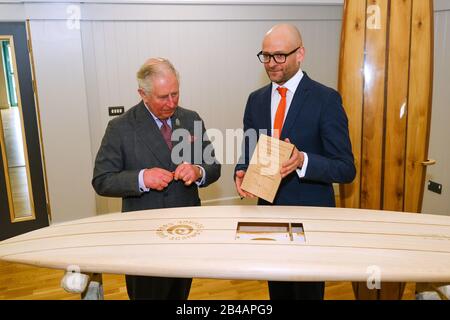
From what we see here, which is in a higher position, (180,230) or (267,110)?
(267,110)

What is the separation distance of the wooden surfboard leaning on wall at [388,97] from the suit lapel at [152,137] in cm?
135

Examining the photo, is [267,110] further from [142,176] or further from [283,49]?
[142,176]

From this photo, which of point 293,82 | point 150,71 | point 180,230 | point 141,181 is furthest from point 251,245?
point 150,71

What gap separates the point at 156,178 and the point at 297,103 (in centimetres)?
74

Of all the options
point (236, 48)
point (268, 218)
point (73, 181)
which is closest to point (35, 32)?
point (73, 181)

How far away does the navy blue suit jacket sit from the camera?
181 cm

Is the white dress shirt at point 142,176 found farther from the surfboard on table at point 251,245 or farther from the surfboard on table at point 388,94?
the surfboard on table at point 388,94

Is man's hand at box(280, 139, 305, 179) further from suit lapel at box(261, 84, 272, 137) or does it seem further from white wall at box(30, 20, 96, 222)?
white wall at box(30, 20, 96, 222)

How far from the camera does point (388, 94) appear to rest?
2.61 m

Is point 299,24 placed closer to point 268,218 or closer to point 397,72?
point 397,72

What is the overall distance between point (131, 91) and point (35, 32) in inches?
36.2

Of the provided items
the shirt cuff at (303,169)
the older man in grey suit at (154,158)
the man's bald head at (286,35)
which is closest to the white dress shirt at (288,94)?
the shirt cuff at (303,169)

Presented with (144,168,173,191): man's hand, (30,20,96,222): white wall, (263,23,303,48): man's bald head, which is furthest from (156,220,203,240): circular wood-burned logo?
(30,20,96,222): white wall

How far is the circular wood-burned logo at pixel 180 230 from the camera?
1694 millimetres
